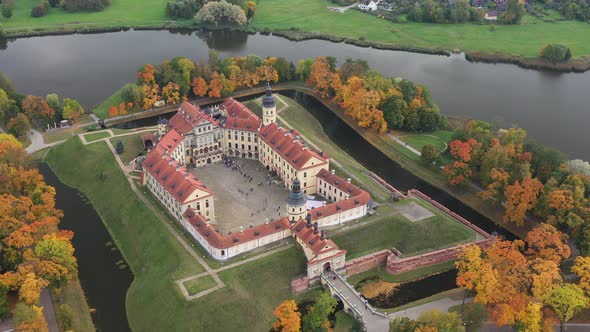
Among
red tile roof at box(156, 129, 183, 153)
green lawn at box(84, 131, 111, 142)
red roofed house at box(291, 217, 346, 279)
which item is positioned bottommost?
red roofed house at box(291, 217, 346, 279)

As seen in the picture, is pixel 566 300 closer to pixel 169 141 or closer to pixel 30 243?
pixel 169 141

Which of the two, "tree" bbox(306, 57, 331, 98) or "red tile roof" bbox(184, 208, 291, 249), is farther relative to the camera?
"tree" bbox(306, 57, 331, 98)

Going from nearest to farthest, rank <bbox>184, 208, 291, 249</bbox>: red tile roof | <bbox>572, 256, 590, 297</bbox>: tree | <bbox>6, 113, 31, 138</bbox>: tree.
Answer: <bbox>572, 256, 590, 297</bbox>: tree → <bbox>184, 208, 291, 249</bbox>: red tile roof → <bbox>6, 113, 31, 138</bbox>: tree

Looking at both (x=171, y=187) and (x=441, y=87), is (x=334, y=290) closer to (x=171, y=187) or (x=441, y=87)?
(x=171, y=187)

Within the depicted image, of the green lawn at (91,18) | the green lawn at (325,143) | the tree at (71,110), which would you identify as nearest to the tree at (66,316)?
the green lawn at (325,143)

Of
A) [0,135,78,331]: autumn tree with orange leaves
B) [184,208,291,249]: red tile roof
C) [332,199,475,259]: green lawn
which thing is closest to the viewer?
[0,135,78,331]: autumn tree with orange leaves

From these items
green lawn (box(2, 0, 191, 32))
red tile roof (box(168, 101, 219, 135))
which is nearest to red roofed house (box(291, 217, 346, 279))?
red tile roof (box(168, 101, 219, 135))

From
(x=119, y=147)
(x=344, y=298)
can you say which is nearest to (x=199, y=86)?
(x=119, y=147)

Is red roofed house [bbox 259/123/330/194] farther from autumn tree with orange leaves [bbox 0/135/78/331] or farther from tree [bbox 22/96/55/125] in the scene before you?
tree [bbox 22/96/55/125]
